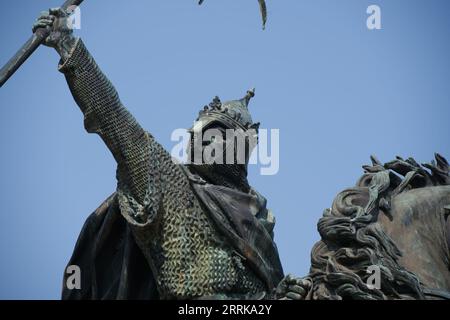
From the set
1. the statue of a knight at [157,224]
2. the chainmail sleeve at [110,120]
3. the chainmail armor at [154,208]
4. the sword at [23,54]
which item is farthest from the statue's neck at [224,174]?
the sword at [23,54]

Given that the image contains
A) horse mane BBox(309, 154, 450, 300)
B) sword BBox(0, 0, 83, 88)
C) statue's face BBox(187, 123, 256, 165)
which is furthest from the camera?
statue's face BBox(187, 123, 256, 165)

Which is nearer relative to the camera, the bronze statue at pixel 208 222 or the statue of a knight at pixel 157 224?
the bronze statue at pixel 208 222

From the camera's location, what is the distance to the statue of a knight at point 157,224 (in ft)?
54.0

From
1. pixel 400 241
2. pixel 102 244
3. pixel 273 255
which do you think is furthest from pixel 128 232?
pixel 400 241

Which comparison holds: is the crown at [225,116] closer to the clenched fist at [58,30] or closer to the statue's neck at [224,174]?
the statue's neck at [224,174]

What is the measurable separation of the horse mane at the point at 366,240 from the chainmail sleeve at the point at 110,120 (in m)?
1.98

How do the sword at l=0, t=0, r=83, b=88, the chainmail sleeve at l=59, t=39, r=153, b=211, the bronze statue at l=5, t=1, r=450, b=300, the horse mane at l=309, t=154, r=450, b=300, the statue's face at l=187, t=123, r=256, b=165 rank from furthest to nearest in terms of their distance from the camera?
the statue's face at l=187, t=123, r=256, b=165
the chainmail sleeve at l=59, t=39, r=153, b=211
the sword at l=0, t=0, r=83, b=88
the bronze statue at l=5, t=1, r=450, b=300
the horse mane at l=309, t=154, r=450, b=300

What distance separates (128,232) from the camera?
55.9ft

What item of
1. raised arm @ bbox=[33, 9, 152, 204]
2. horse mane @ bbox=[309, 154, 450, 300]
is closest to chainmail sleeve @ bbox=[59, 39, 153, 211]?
raised arm @ bbox=[33, 9, 152, 204]

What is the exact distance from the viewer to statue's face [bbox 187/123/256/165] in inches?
685

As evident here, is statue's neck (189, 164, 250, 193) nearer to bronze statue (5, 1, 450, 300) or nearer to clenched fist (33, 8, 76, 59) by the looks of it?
bronze statue (5, 1, 450, 300)

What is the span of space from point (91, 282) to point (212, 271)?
1.49m

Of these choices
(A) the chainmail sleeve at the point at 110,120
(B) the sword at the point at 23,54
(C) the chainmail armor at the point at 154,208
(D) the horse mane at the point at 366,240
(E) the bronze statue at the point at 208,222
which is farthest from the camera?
(A) the chainmail sleeve at the point at 110,120
